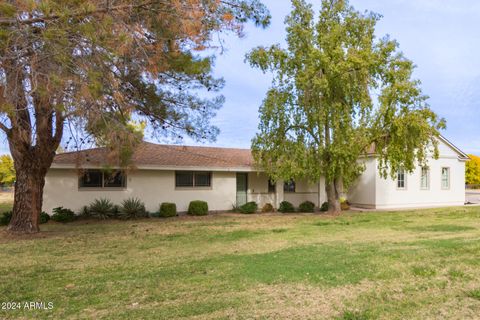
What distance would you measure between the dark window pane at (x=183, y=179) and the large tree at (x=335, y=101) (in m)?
3.95

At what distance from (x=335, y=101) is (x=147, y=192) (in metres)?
9.60

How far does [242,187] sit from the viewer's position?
73.2ft

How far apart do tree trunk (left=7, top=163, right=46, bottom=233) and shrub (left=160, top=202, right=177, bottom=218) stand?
6.48m

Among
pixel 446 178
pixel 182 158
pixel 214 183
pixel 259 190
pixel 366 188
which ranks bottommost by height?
pixel 259 190

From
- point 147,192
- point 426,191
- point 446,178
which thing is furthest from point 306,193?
point 147,192

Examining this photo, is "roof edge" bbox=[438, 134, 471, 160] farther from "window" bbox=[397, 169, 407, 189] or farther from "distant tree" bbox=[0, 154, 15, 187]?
"distant tree" bbox=[0, 154, 15, 187]

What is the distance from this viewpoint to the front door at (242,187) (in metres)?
22.1

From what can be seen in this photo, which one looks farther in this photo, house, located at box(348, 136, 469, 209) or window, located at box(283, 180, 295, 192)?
window, located at box(283, 180, 295, 192)

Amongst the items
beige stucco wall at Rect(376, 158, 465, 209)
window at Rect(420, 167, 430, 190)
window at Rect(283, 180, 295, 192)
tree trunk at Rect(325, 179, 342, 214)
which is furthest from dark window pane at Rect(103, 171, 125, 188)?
window at Rect(420, 167, 430, 190)

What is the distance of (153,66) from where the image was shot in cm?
823

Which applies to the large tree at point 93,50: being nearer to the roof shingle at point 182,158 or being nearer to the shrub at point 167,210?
the roof shingle at point 182,158

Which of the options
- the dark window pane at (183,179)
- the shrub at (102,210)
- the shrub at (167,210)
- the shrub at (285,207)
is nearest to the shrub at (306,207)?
the shrub at (285,207)

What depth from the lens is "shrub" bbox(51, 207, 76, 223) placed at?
640 inches

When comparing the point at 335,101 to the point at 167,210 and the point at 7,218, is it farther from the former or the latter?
the point at 7,218
